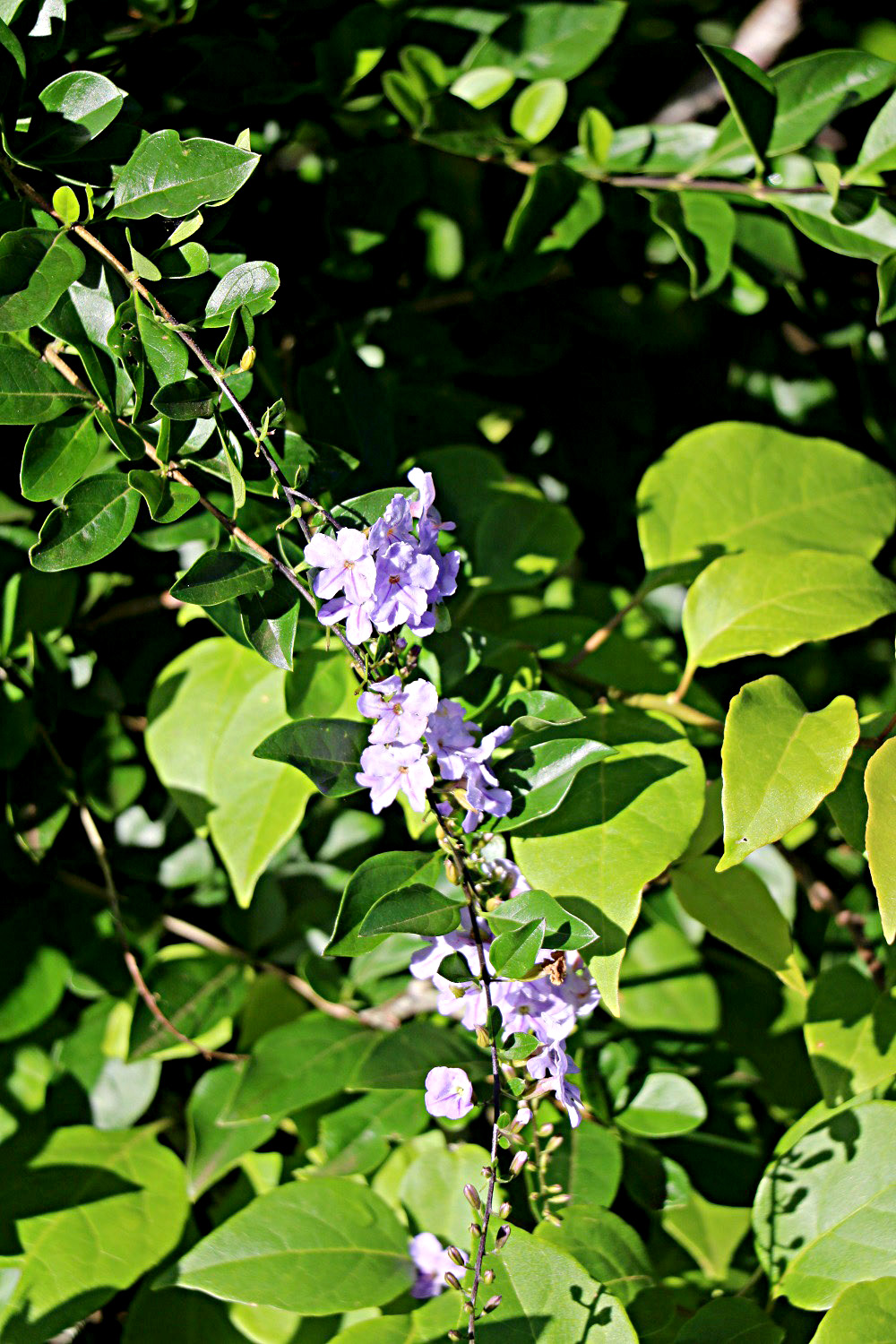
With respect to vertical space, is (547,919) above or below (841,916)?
above

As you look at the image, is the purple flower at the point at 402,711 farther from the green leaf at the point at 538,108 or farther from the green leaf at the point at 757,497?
the green leaf at the point at 538,108

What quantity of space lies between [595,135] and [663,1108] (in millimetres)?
944

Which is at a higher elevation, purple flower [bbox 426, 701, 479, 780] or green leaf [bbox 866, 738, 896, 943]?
purple flower [bbox 426, 701, 479, 780]

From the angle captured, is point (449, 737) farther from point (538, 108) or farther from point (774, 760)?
point (538, 108)

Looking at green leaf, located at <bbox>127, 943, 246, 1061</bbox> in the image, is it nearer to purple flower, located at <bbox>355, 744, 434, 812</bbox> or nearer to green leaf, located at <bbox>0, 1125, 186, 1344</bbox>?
green leaf, located at <bbox>0, 1125, 186, 1344</bbox>

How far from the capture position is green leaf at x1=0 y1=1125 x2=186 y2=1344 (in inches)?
36.3

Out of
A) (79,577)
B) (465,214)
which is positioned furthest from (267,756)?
(465,214)

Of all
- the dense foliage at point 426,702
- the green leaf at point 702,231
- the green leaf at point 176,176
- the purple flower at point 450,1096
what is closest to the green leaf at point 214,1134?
the dense foliage at point 426,702

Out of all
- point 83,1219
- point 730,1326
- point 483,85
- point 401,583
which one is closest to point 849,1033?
point 730,1326

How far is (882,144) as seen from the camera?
3.27 feet

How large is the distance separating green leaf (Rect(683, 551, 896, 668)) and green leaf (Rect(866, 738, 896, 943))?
0.60 ft

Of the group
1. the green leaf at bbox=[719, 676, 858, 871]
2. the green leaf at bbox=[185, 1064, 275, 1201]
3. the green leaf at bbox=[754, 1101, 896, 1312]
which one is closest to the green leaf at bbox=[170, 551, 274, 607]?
the green leaf at bbox=[719, 676, 858, 871]

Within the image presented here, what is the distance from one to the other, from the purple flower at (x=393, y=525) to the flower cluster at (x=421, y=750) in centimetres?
10

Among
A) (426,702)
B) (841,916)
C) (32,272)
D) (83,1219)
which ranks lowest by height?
(841,916)
